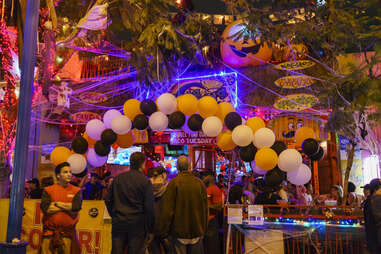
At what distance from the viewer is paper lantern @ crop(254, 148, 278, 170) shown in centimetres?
611

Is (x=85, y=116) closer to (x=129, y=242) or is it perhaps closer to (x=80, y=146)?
(x=80, y=146)

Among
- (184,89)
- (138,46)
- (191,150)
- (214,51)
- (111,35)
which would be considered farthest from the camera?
(191,150)

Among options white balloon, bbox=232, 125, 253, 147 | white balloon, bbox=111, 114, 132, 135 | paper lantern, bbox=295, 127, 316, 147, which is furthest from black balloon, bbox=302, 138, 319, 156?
white balloon, bbox=111, 114, 132, 135

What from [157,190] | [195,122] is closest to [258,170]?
[195,122]

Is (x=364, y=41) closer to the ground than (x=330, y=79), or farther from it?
farther from it

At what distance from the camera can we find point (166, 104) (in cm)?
673

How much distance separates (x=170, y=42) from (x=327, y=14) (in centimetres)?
286

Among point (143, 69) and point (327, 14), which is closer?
point (327, 14)

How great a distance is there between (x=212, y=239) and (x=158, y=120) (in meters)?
2.40

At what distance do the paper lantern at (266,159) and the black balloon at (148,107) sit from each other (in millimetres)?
2218

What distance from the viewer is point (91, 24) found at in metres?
6.41

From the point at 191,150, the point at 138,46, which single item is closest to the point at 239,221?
the point at 138,46

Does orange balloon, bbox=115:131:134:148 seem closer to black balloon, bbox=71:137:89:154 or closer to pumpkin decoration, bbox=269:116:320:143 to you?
black balloon, bbox=71:137:89:154

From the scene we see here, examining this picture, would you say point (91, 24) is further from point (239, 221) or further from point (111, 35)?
point (239, 221)
